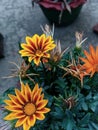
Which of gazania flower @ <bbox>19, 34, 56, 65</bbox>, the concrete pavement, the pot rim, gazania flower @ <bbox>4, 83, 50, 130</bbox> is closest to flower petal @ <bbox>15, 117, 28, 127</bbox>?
gazania flower @ <bbox>4, 83, 50, 130</bbox>

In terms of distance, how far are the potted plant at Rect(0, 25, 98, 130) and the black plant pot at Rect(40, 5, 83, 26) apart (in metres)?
0.85

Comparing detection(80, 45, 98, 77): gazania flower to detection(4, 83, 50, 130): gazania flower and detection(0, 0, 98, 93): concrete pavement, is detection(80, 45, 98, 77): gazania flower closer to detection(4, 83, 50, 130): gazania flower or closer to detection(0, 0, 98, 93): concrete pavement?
detection(4, 83, 50, 130): gazania flower

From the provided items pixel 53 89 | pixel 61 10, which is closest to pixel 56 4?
pixel 61 10

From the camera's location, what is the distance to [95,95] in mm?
1684

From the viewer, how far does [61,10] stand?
2.44 m

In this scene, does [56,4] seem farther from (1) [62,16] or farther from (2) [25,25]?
(2) [25,25]

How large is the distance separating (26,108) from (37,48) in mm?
253

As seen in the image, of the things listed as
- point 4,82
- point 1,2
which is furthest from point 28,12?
point 4,82

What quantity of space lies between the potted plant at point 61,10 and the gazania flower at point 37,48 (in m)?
0.89

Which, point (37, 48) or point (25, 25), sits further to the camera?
point (25, 25)

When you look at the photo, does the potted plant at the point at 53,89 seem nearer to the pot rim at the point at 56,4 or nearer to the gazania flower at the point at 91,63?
the gazania flower at the point at 91,63

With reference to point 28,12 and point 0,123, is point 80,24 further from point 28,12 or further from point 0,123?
point 0,123

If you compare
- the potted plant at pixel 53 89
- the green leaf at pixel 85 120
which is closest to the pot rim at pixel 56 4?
the potted plant at pixel 53 89

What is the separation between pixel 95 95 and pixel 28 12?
137 centimetres
